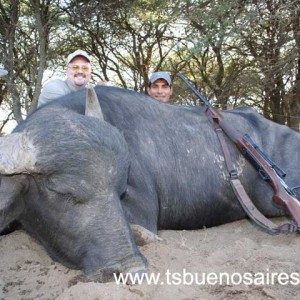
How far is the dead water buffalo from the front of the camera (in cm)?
317

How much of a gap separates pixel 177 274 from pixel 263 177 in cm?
235

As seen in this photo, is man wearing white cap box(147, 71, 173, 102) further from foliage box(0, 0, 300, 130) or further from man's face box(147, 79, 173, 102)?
foliage box(0, 0, 300, 130)

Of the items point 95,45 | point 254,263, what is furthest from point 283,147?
point 95,45

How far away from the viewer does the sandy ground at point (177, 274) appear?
9.05ft

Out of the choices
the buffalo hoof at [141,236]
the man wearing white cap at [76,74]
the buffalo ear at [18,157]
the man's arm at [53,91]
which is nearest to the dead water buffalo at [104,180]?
the buffalo ear at [18,157]

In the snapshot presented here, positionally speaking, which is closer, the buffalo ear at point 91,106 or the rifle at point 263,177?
the buffalo ear at point 91,106

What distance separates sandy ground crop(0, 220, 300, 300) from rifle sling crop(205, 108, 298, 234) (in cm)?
18

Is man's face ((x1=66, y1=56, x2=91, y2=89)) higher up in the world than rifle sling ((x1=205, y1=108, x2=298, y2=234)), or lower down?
higher up

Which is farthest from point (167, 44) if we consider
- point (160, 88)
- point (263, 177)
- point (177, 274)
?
point (177, 274)

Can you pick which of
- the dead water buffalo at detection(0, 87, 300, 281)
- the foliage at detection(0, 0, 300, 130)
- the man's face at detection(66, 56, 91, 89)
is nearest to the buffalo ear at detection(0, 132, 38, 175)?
the dead water buffalo at detection(0, 87, 300, 281)

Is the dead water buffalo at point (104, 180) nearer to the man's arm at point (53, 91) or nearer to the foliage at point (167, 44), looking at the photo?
the man's arm at point (53, 91)

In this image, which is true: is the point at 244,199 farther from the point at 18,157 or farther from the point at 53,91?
the point at 53,91

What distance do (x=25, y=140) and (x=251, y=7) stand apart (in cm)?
765

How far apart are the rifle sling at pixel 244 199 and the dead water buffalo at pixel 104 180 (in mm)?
170
